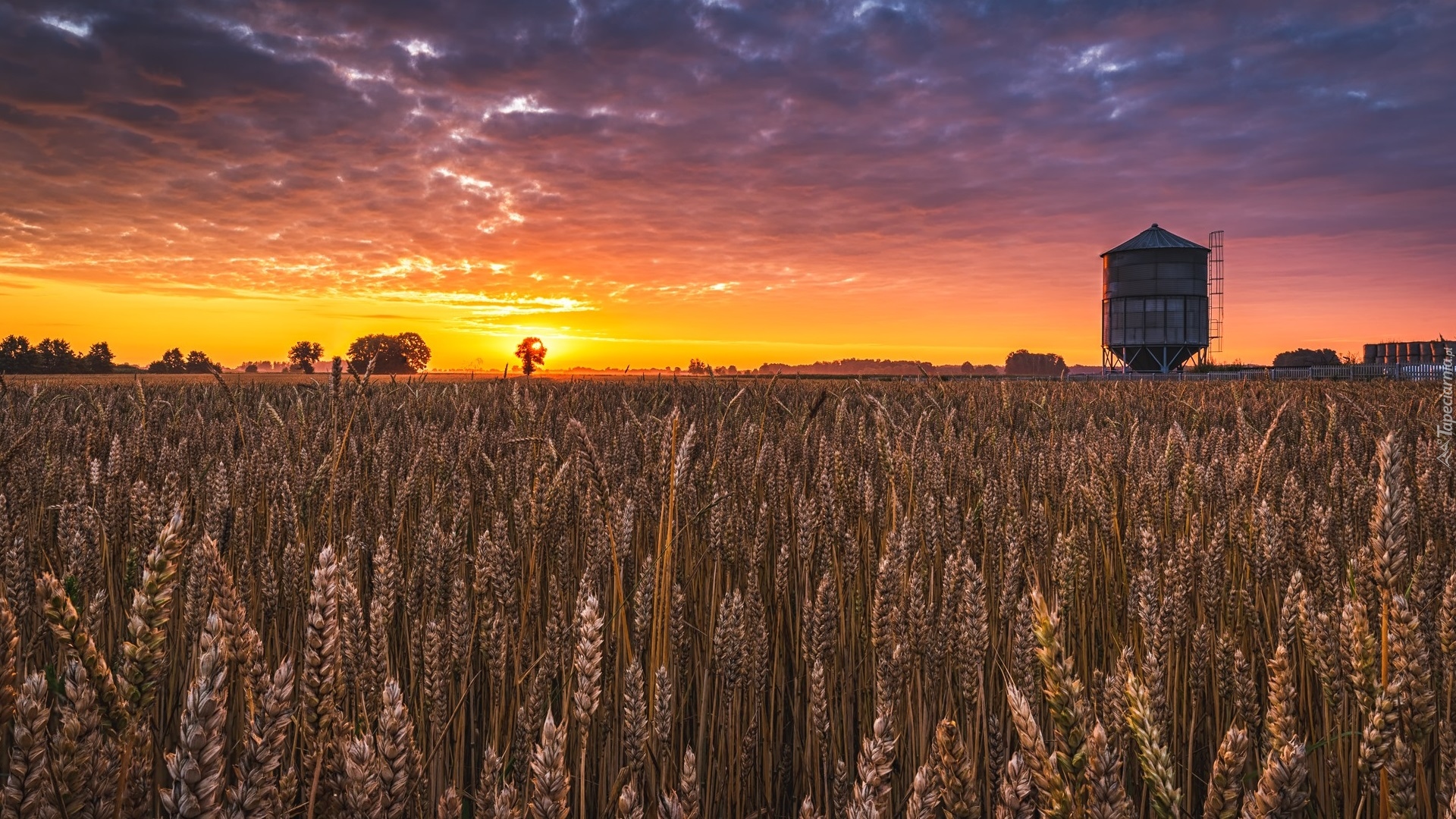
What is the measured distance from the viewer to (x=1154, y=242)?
140ft

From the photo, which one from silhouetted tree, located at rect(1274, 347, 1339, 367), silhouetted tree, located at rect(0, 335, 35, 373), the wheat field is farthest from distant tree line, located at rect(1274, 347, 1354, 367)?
silhouetted tree, located at rect(0, 335, 35, 373)

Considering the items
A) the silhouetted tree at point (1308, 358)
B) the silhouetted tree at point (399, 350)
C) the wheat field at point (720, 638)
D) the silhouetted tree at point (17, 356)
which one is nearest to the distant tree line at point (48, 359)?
the silhouetted tree at point (17, 356)

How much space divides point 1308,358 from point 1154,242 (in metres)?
17.3

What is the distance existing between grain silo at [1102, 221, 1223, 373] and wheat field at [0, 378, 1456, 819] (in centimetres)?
4216

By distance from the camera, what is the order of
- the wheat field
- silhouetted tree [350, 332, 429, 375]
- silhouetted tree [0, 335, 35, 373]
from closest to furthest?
the wheat field → silhouetted tree [0, 335, 35, 373] → silhouetted tree [350, 332, 429, 375]

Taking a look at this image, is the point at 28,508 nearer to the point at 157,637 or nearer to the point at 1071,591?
the point at 157,637

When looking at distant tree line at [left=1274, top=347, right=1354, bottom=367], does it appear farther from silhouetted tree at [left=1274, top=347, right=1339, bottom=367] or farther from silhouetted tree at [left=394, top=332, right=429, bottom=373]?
silhouetted tree at [left=394, top=332, right=429, bottom=373]

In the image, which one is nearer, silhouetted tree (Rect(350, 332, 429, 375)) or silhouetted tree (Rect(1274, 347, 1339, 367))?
silhouetted tree (Rect(1274, 347, 1339, 367))

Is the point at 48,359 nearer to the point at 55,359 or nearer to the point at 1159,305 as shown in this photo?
the point at 55,359

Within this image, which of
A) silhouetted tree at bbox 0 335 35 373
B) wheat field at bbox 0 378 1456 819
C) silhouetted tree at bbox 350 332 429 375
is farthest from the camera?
silhouetted tree at bbox 350 332 429 375

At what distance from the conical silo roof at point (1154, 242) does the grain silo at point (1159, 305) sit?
4cm

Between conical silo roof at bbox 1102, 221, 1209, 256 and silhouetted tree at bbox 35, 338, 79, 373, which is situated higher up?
conical silo roof at bbox 1102, 221, 1209, 256


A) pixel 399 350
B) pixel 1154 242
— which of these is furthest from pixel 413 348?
pixel 1154 242

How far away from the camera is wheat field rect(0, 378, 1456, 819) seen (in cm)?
77
